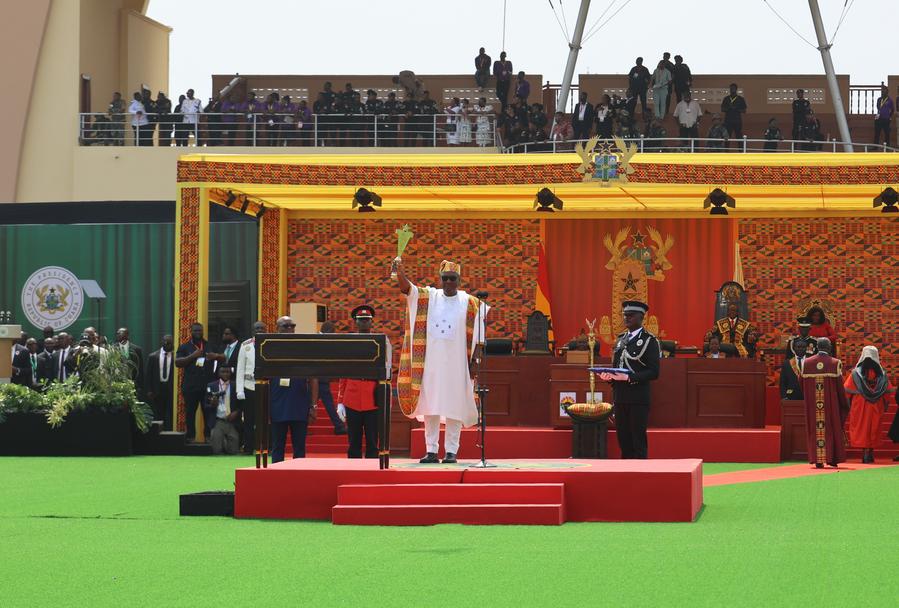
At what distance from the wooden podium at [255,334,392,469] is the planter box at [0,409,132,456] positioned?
7386mm

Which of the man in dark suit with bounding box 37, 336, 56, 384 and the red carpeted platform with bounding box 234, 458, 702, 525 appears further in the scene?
the man in dark suit with bounding box 37, 336, 56, 384

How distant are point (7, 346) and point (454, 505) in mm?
12666

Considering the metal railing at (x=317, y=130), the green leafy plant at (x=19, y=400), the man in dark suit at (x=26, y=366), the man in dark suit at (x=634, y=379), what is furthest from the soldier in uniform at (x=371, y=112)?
the man in dark suit at (x=634, y=379)

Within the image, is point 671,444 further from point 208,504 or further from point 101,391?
point 208,504

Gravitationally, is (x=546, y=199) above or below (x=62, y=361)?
above

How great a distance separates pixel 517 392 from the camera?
19.3m

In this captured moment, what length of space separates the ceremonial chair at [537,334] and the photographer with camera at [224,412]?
3.81 metres

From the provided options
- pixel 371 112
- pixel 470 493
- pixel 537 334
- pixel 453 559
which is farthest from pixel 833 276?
pixel 453 559

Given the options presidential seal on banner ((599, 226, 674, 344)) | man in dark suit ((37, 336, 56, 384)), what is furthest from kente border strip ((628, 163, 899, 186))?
man in dark suit ((37, 336, 56, 384))

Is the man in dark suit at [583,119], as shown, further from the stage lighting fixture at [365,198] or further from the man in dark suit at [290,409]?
the man in dark suit at [290,409]

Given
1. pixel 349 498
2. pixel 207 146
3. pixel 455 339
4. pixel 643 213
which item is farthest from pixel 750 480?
pixel 207 146

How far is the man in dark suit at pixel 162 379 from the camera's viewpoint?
2014 cm

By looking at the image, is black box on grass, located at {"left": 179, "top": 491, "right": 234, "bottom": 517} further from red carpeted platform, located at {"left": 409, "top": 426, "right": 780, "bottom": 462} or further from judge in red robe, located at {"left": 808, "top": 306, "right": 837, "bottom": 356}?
judge in red robe, located at {"left": 808, "top": 306, "right": 837, "bottom": 356}

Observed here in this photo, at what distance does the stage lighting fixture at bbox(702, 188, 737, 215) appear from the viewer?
63.3ft
